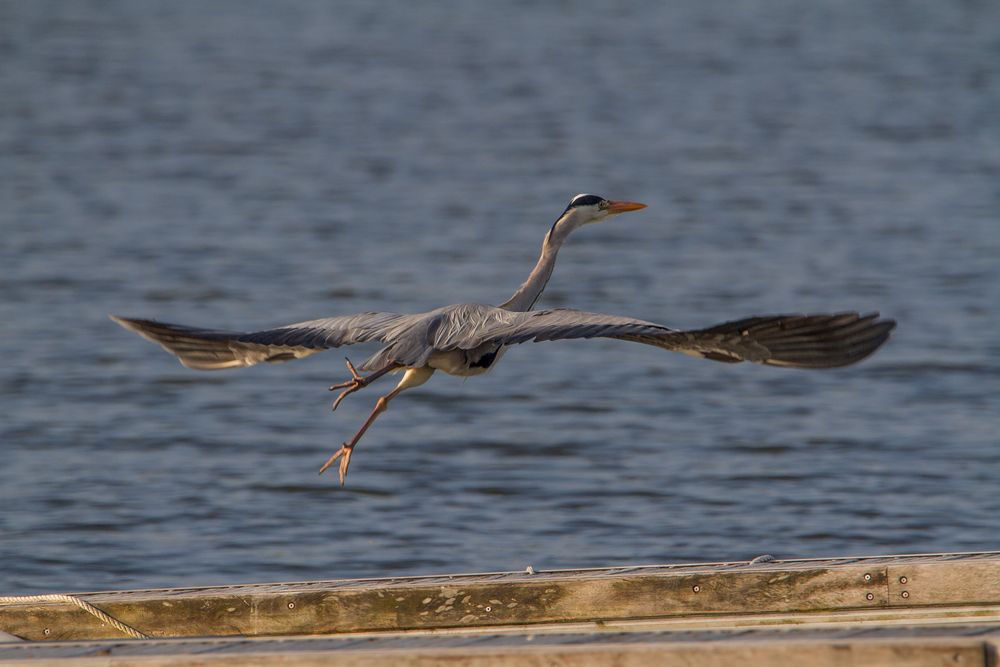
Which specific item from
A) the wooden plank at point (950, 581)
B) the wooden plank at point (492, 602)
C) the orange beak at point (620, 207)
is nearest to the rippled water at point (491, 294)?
the orange beak at point (620, 207)

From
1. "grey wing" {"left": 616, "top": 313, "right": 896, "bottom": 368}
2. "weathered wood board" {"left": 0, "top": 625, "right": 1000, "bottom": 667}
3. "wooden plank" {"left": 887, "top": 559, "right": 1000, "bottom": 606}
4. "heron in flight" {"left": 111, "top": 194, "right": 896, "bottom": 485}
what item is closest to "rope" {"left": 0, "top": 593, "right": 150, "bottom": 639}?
"heron in flight" {"left": 111, "top": 194, "right": 896, "bottom": 485}

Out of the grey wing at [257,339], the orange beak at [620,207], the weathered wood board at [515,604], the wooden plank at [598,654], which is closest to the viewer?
the wooden plank at [598,654]

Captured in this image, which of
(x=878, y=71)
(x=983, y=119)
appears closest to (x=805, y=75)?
(x=878, y=71)

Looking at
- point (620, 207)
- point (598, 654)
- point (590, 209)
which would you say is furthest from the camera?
point (620, 207)

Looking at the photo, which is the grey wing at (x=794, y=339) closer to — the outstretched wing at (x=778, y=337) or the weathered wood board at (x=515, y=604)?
the outstretched wing at (x=778, y=337)

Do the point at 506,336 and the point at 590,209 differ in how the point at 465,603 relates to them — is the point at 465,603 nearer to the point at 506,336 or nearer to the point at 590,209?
the point at 506,336

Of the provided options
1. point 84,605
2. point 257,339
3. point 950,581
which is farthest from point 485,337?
point 950,581

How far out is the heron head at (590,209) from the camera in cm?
812

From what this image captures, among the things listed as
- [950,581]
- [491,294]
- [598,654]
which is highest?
[598,654]

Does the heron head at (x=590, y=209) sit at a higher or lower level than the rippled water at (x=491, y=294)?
higher

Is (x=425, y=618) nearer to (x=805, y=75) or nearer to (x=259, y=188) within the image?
(x=259, y=188)

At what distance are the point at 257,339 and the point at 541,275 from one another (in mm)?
1609

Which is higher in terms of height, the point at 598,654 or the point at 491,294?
the point at 598,654

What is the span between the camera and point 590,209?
818 centimetres
